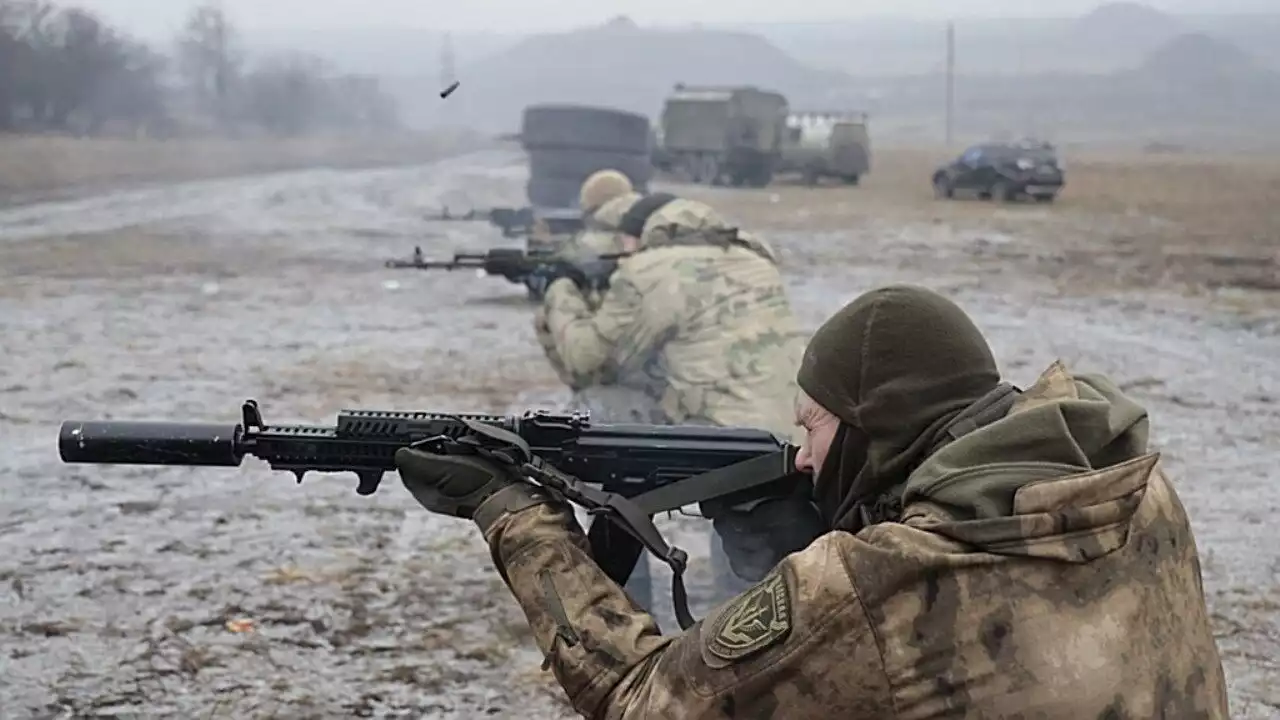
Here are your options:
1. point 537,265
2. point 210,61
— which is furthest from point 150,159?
point 537,265

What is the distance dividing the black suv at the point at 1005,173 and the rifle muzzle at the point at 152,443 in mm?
22888

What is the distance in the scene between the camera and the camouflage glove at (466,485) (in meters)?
2.42

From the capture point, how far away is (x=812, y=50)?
143m

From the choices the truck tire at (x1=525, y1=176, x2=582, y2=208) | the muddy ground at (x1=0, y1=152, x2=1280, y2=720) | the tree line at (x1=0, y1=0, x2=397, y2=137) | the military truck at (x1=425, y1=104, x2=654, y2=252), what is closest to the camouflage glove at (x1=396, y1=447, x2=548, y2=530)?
the muddy ground at (x1=0, y1=152, x2=1280, y2=720)

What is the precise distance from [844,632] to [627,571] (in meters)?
0.84

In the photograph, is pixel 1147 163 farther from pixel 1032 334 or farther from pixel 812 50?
pixel 812 50

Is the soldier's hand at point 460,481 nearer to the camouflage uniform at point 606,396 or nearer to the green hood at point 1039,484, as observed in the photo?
the green hood at point 1039,484

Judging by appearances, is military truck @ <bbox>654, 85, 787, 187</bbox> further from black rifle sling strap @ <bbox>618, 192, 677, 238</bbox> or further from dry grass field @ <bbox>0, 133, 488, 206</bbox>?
black rifle sling strap @ <bbox>618, 192, 677, 238</bbox>

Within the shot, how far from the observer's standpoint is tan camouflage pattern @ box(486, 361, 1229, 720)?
5.78 feet

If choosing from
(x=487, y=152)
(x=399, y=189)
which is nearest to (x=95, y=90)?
(x=399, y=189)

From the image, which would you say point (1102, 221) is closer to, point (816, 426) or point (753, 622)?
point (816, 426)

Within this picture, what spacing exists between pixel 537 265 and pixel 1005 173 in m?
18.3

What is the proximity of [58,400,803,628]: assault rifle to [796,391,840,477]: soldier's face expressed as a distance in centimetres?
33

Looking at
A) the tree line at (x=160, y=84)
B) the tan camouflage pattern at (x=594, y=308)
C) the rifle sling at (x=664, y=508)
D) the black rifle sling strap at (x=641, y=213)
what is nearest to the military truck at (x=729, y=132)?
the tree line at (x=160, y=84)
